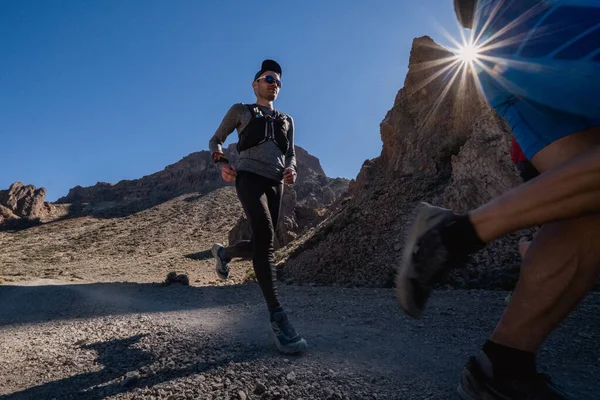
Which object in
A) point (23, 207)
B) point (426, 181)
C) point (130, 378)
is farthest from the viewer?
point (23, 207)

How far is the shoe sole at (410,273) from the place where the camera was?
1273mm

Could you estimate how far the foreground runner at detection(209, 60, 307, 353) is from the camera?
2.56 metres

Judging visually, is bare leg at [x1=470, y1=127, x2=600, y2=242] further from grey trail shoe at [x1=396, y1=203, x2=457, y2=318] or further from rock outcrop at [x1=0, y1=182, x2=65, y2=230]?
rock outcrop at [x1=0, y1=182, x2=65, y2=230]

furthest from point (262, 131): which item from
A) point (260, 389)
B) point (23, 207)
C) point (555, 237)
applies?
point (23, 207)

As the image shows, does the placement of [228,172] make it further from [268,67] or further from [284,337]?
[284,337]

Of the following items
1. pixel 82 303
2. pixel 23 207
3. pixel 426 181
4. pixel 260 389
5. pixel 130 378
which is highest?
pixel 23 207

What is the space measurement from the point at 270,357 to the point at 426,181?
363 inches

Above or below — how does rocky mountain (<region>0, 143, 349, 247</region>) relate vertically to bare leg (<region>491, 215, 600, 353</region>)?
above

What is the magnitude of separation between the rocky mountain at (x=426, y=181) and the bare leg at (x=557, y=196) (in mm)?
4998

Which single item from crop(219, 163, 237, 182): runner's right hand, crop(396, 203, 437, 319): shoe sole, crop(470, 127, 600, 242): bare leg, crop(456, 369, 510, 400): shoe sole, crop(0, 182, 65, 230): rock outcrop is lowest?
crop(456, 369, 510, 400): shoe sole

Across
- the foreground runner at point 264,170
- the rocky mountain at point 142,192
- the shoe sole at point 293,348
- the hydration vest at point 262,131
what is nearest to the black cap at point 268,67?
the foreground runner at point 264,170

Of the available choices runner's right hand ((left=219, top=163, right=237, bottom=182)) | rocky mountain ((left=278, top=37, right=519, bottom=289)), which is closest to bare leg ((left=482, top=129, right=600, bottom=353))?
runner's right hand ((left=219, top=163, right=237, bottom=182))

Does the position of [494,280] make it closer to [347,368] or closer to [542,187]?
[347,368]

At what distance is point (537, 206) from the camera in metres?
1.05
